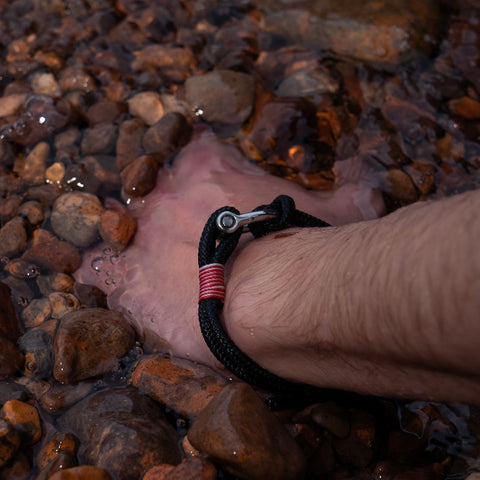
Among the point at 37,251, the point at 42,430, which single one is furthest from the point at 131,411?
the point at 37,251

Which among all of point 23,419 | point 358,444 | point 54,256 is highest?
point 54,256

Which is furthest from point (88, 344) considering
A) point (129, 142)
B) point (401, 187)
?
point (401, 187)

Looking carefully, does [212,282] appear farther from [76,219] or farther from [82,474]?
[76,219]

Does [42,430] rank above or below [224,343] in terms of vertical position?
below

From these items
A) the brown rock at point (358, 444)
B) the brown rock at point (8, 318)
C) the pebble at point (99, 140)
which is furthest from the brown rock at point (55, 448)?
the pebble at point (99, 140)

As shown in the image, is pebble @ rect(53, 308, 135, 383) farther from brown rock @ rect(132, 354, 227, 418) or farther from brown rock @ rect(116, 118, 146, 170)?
brown rock @ rect(116, 118, 146, 170)

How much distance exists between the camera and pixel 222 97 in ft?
9.57

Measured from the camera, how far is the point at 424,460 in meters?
1.76

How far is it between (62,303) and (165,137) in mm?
1127

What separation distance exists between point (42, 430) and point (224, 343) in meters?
0.79

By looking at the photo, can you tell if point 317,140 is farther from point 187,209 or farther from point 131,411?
point 131,411

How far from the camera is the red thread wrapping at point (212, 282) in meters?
1.90

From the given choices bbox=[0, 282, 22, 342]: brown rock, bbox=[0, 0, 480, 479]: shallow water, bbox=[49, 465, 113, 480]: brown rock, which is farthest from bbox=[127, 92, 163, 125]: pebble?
bbox=[49, 465, 113, 480]: brown rock

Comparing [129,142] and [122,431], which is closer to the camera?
[122,431]
